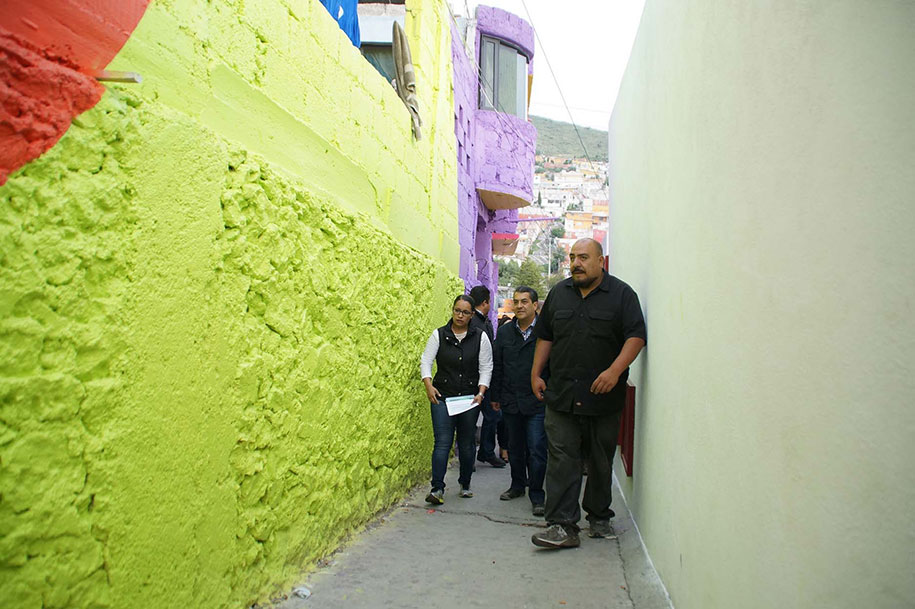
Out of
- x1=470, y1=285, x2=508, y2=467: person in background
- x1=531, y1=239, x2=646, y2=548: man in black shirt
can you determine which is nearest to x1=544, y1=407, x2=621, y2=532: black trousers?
x1=531, y1=239, x2=646, y2=548: man in black shirt

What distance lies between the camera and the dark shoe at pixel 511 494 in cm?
581

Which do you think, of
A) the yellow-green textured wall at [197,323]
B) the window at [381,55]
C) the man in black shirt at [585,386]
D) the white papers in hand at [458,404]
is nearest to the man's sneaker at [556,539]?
the man in black shirt at [585,386]

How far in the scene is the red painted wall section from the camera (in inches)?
68.0

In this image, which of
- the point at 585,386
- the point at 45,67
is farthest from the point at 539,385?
the point at 45,67

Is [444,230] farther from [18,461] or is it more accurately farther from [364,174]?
[18,461]

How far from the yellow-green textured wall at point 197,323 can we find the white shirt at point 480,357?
826mm

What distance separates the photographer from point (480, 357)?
5688mm

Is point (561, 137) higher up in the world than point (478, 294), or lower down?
higher up

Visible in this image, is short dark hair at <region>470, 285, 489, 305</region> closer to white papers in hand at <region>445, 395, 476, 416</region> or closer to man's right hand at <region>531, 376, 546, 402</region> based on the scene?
white papers in hand at <region>445, 395, 476, 416</region>

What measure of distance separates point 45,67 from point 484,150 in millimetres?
11041

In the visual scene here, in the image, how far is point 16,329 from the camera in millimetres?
1730

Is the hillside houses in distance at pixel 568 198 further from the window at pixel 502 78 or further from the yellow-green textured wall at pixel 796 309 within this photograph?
the yellow-green textured wall at pixel 796 309

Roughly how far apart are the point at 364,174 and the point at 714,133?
8.84 feet

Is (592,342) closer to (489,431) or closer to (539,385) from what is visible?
(539,385)
